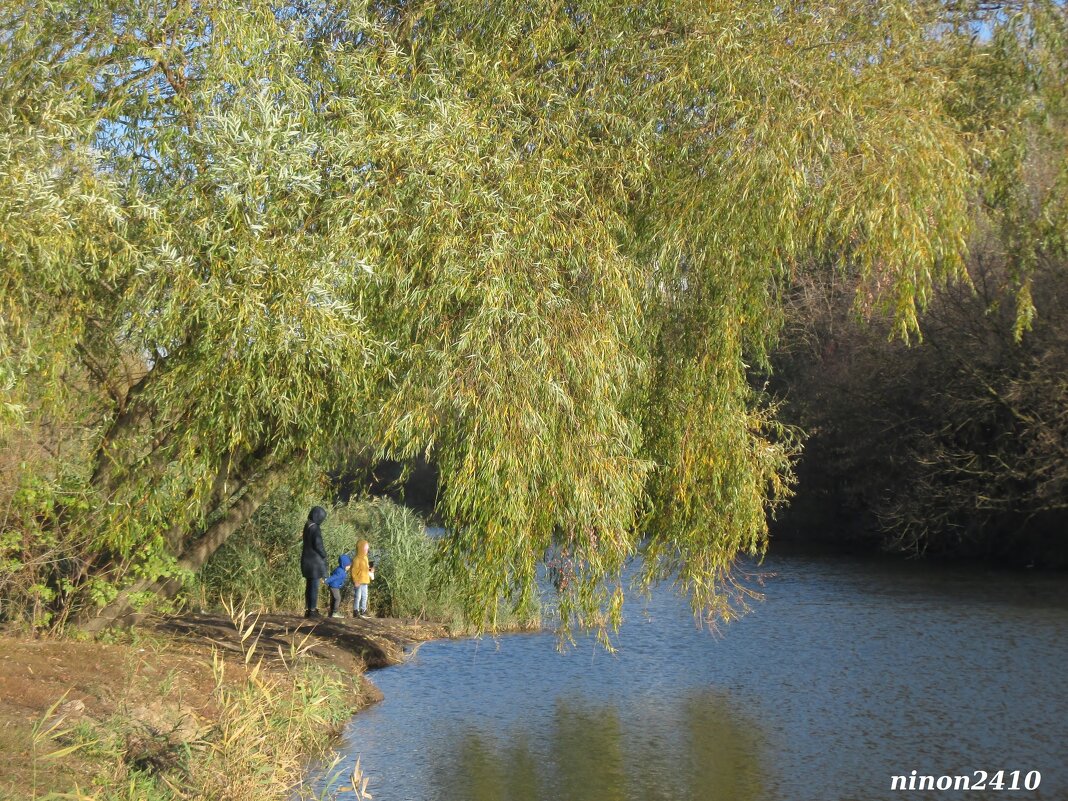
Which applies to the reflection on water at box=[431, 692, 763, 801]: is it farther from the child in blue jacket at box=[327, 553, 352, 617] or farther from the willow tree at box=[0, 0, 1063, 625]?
the child in blue jacket at box=[327, 553, 352, 617]

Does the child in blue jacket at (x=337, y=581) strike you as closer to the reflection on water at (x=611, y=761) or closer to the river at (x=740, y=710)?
the river at (x=740, y=710)

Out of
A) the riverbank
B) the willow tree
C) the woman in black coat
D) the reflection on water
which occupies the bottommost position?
the reflection on water

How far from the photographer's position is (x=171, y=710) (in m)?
8.91

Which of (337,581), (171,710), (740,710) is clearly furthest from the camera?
(337,581)

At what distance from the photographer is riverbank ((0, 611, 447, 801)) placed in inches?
256

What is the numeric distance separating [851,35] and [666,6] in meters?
1.57

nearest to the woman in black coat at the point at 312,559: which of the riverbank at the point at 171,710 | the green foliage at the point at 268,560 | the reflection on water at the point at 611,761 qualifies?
the riverbank at the point at 171,710

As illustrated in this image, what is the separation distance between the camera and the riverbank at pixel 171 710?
6.51 m

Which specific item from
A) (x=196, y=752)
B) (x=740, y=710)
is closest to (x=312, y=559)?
(x=740, y=710)

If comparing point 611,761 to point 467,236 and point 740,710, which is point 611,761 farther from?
point 467,236

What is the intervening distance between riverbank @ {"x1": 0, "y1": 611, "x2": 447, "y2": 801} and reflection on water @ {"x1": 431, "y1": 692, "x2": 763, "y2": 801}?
4.49 feet

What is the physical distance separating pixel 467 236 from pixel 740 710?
22.2 ft

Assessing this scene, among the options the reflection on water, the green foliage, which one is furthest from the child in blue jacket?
the reflection on water

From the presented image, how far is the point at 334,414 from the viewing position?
836cm
